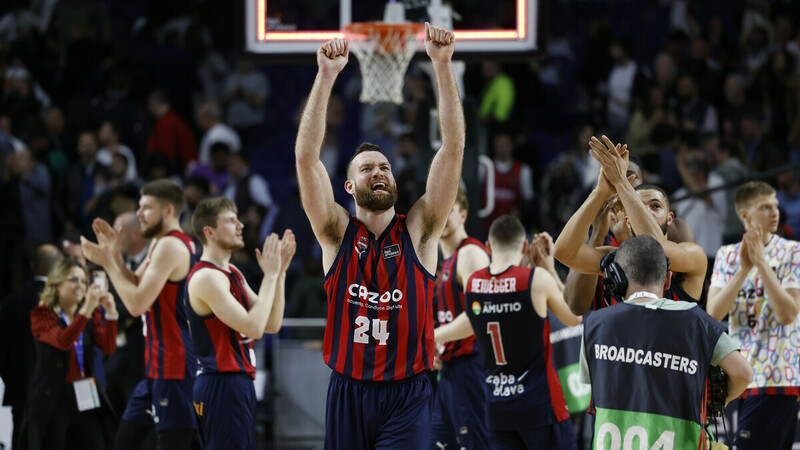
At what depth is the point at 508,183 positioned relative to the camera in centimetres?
1396

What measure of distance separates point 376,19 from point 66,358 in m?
4.38

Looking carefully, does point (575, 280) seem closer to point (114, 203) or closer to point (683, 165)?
point (683, 165)

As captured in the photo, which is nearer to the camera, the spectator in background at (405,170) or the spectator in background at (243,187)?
the spectator in background at (405,170)

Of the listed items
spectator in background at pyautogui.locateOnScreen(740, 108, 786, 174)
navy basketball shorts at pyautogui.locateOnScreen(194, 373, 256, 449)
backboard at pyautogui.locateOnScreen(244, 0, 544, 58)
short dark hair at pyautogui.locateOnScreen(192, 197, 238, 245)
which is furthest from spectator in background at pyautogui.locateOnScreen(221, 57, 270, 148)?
navy basketball shorts at pyautogui.locateOnScreen(194, 373, 256, 449)

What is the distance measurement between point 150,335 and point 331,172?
7.12m

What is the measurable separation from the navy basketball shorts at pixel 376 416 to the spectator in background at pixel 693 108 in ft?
32.8

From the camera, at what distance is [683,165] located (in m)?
12.7

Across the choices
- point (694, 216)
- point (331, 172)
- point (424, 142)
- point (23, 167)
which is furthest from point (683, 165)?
point (23, 167)

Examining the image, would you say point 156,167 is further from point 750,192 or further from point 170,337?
point 750,192

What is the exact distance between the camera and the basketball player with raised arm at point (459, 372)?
8438mm

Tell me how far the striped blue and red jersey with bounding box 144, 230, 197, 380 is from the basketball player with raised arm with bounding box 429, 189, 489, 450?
212cm

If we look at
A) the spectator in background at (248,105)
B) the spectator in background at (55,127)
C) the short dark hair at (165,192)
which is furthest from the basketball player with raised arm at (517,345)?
the spectator in background at (55,127)

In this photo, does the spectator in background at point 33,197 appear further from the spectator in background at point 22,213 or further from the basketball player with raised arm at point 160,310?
the basketball player with raised arm at point 160,310

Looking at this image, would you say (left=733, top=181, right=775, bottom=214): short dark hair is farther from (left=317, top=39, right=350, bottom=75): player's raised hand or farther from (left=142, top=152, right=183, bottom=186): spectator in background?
(left=142, top=152, right=183, bottom=186): spectator in background
